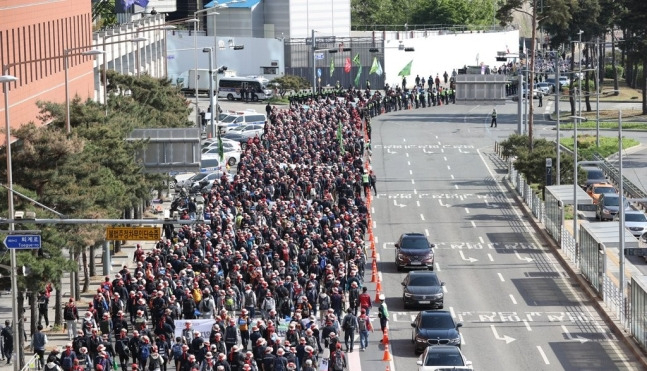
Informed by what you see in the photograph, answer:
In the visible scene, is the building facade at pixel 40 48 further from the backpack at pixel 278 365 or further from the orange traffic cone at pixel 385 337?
the backpack at pixel 278 365

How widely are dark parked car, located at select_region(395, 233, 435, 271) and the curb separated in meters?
5.12

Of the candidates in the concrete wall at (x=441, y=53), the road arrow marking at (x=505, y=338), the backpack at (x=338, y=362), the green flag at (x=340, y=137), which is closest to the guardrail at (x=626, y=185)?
the green flag at (x=340, y=137)

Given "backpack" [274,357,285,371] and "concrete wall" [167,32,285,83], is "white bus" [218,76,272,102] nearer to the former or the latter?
"concrete wall" [167,32,285,83]

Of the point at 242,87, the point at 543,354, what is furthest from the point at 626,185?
the point at 242,87

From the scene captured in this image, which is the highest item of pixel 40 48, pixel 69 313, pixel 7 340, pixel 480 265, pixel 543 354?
pixel 40 48

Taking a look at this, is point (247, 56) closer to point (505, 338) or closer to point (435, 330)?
point (505, 338)

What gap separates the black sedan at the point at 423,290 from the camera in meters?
49.4

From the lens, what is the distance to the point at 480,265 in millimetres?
58406

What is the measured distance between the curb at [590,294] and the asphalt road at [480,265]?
11.1 inches

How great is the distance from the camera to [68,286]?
5584 centimetres

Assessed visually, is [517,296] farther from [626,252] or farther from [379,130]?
[379,130]

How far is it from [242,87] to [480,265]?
221 ft

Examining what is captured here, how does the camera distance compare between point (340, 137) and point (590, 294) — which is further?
point (340, 137)

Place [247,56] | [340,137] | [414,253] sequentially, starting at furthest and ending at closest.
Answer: [247,56], [340,137], [414,253]
